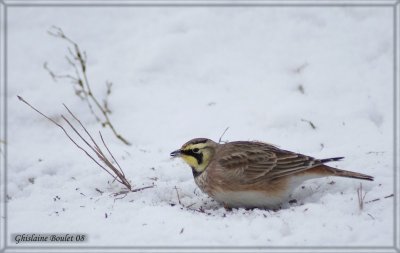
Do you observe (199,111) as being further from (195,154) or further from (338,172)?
(338,172)

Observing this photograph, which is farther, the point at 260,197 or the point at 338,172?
the point at 260,197

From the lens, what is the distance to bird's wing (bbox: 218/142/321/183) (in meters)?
5.02

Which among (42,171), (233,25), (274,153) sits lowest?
(42,171)

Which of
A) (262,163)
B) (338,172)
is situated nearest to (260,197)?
(262,163)

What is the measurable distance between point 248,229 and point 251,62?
4509 mm

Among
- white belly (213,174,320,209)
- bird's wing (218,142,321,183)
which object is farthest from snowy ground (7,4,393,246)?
bird's wing (218,142,321,183)

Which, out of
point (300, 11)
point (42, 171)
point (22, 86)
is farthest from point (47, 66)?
point (300, 11)

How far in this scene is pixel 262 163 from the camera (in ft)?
16.8

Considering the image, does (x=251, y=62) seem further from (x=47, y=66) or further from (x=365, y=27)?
(x=47, y=66)

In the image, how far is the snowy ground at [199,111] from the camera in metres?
4.47

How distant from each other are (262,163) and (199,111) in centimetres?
253

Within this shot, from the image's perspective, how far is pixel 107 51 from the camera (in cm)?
884

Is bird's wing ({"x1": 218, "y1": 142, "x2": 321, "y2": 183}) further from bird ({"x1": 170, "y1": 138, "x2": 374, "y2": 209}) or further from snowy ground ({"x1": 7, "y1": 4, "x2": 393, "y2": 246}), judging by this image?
snowy ground ({"x1": 7, "y1": 4, "x2": 393, "y2": 246})

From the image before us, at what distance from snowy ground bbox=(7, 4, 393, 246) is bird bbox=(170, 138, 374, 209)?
201 mm
